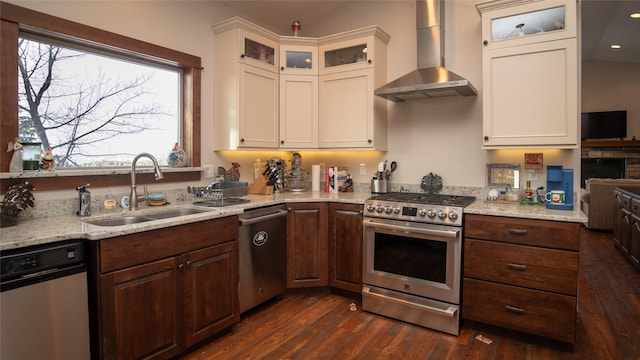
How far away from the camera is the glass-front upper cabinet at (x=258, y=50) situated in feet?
10.4

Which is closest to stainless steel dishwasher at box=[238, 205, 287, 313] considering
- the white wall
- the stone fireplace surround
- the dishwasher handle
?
the dishwasher handle

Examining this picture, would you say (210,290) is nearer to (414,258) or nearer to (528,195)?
(414,258)

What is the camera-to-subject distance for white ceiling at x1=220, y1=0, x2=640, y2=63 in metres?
3.69

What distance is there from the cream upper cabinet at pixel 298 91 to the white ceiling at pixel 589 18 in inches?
19.4

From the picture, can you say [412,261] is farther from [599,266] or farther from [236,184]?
[599,266]

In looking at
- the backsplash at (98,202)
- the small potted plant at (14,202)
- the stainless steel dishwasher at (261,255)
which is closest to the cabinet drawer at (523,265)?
the backsplash at (98,202)

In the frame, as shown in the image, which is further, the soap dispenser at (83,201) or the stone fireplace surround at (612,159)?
the stone fireplace surround at (612,159)

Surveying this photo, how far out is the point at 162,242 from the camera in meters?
2.05

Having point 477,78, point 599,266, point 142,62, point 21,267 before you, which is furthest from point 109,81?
point 599,266

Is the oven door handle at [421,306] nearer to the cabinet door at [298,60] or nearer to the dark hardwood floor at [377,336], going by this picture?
the dark hardwood floor at [377,336]

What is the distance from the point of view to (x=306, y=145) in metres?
3.62

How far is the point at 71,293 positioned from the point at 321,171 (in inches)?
101

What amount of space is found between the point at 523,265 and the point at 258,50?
9.25ft

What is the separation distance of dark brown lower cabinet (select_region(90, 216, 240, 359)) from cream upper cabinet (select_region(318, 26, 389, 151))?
1512 millimetres
